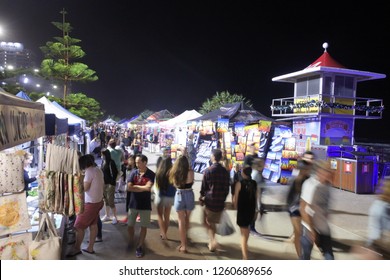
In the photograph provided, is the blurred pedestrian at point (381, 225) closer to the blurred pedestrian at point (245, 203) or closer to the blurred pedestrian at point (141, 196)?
the blurred pedestrian at point (245, 203)

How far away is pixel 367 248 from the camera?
9.82ft

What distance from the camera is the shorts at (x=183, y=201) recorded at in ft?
15.6

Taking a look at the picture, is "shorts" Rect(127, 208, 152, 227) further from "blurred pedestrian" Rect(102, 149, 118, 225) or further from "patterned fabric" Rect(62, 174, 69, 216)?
"blurred pedestrian" Rect(102, 149, 118, 225)

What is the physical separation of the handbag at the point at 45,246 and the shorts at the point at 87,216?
31.2 inches

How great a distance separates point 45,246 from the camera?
3.48 m

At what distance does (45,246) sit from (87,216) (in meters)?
1.00

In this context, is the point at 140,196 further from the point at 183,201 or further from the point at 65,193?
the point at 65,193

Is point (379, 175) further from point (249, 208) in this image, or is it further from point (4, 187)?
point (4, 187)

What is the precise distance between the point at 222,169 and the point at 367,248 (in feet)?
6.85

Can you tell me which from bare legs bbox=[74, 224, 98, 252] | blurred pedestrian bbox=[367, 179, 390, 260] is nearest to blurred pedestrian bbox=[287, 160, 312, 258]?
blurred pedestrian bbox=[367, 179, 390, 260]

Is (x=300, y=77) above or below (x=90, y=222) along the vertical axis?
above

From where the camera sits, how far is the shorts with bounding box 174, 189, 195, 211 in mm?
4766
